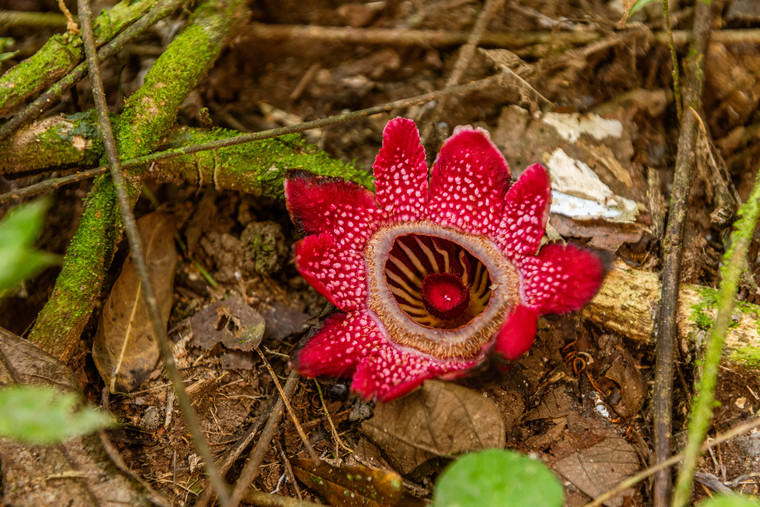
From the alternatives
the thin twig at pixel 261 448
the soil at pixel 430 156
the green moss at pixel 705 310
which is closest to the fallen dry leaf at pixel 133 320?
the soil at pixel 430 156

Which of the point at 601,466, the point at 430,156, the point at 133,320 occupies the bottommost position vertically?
the point at 601,466

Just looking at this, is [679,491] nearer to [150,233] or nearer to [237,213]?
[237,213]

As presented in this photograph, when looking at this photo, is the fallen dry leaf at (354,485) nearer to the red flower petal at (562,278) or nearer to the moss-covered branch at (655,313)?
the red flower petal at (562,278)

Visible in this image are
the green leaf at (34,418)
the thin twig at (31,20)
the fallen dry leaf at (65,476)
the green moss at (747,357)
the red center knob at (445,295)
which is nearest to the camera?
the green leaf at (34,418)

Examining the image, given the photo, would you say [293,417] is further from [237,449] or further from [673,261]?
[673,261]

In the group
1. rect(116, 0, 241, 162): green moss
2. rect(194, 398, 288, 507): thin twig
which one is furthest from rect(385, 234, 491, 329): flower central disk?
rect(116, 0, 241, 162): green moss

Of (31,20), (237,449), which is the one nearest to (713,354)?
(237,449)

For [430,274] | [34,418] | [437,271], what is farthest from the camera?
[437,271]

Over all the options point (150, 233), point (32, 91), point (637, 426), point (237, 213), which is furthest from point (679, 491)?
point (32, 91)
